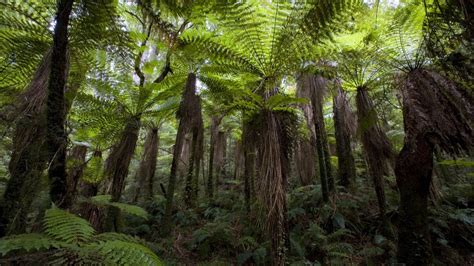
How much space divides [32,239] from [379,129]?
13.1 ft

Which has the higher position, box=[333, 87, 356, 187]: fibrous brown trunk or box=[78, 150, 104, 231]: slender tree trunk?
box=[333, 87, 356, 187]: fibrous brown trunk

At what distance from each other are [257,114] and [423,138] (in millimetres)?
1789

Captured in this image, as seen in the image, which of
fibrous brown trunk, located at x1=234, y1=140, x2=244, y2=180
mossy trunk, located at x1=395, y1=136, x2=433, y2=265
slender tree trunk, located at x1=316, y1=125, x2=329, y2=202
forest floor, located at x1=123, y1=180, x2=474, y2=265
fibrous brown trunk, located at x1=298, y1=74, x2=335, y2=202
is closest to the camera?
mossy trunk, located at x1=395, y1=136, x2=433, y2=265

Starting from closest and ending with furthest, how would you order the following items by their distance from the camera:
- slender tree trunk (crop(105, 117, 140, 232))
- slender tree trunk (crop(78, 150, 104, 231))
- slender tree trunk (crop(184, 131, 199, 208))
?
slender tree trunk (crop(105, 117, 140, 232))
slender tree trunk (crop(78, 150, 104, 231))
slender tree trunk (crop(184, 131, 199, 208))

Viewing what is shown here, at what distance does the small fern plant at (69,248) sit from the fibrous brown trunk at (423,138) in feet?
8.74

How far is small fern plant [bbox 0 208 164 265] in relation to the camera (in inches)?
47.9

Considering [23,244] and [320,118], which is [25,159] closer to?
[23,244]

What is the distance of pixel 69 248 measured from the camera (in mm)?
1251

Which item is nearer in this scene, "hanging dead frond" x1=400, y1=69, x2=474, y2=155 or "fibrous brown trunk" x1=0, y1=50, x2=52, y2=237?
"fibrous brown trunk" x1=0, y1=50, x2=52, y2=237

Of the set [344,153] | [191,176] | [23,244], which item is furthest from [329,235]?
[23,244]

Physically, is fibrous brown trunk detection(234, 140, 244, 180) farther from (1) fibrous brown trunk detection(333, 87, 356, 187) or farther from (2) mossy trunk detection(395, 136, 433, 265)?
(2) mossy trunk detection(395, 136, 433, 265)

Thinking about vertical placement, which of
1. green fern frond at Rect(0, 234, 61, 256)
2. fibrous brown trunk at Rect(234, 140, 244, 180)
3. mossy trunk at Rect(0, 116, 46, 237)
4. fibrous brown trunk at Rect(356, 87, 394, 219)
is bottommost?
green fern frond at Rect(0, 234, 61, 256)

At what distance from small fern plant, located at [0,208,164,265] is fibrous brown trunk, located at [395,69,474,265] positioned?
105 inches

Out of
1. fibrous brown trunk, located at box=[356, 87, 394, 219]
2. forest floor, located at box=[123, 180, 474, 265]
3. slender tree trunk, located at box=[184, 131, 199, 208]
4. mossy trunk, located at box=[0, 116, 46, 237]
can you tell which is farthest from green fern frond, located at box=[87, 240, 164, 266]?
slender tree trunk, located at box=[184, 131, 199, 208]
